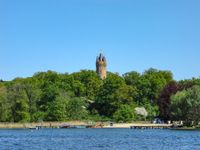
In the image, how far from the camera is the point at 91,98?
160250mm

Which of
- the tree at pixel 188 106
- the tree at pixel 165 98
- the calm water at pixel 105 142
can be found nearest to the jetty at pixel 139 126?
the tree at pixel 165 98

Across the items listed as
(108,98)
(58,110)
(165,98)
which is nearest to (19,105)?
(58,110)

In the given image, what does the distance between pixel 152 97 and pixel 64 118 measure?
3177cm

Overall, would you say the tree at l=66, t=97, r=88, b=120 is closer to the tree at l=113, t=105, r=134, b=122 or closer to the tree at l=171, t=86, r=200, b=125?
the tree at l=113, t=105, r=134, b=122

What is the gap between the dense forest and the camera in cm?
13425

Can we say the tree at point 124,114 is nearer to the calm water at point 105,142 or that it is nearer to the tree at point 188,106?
the tree at point 188,106

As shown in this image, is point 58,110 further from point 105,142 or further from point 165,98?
point 105,142

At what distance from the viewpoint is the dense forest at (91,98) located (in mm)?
134250

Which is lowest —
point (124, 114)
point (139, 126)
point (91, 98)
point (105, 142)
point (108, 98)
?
point (105, 142)

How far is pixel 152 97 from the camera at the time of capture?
159m

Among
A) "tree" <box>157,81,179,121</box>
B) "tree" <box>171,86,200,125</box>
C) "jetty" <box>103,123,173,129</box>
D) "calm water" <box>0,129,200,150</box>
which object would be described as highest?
"tree" <box>157,81,179,121</box>

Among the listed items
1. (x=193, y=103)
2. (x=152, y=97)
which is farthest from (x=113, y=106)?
(x=193, y=103)

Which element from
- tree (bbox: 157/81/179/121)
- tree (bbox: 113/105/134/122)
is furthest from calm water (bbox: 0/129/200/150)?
tree (bbox: 157/81/179/121)

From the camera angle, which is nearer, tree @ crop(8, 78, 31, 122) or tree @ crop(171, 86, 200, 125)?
tree @ crop(171, 86, 200, 125)
